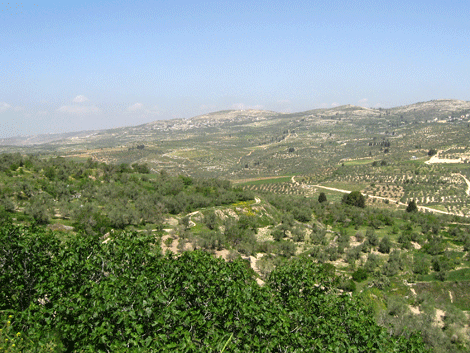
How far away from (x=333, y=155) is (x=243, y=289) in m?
153

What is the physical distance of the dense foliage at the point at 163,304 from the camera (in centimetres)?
823

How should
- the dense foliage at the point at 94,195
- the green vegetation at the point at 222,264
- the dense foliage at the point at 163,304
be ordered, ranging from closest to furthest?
the dense foliage at the point at 163,304 → the green vegetation at the point at 222,264 → the dense foliage at the point at 94,195

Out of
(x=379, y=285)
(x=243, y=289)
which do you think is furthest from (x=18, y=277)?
(x=379, y=285)

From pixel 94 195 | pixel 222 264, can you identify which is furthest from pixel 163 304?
pixel 94 195

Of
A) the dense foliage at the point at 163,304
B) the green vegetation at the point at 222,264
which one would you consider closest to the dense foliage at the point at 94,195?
the green vegetation at the point at 222,264

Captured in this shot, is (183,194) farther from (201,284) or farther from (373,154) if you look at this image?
(373,154)

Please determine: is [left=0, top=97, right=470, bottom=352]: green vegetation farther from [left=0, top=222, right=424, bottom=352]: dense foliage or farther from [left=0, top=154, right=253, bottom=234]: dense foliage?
[left=0, top=154, right=253, bottom=234]: dense foliage

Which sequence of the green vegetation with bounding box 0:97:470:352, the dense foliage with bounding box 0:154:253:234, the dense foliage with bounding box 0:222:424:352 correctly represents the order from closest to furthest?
the dense foliage with bounding box 0:222:424:352, the green vegetation with bounding box 0:97:470:352, the dense foliage with bounding box 0:154:253:234

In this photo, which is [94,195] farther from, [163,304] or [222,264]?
[163,304]

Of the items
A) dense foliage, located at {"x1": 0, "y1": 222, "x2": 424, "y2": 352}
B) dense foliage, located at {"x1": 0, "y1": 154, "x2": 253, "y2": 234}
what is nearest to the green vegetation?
dense foliage, located at {"x1": 0, "y1": 222, "x2": 424, "y2": 352}

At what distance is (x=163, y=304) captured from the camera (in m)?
9.41

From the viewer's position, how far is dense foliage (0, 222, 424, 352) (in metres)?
8.23

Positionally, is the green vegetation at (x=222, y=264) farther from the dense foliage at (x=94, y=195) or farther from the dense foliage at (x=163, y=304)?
the dense foliage at (x=94, y=195)

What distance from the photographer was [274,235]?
40406 mm
